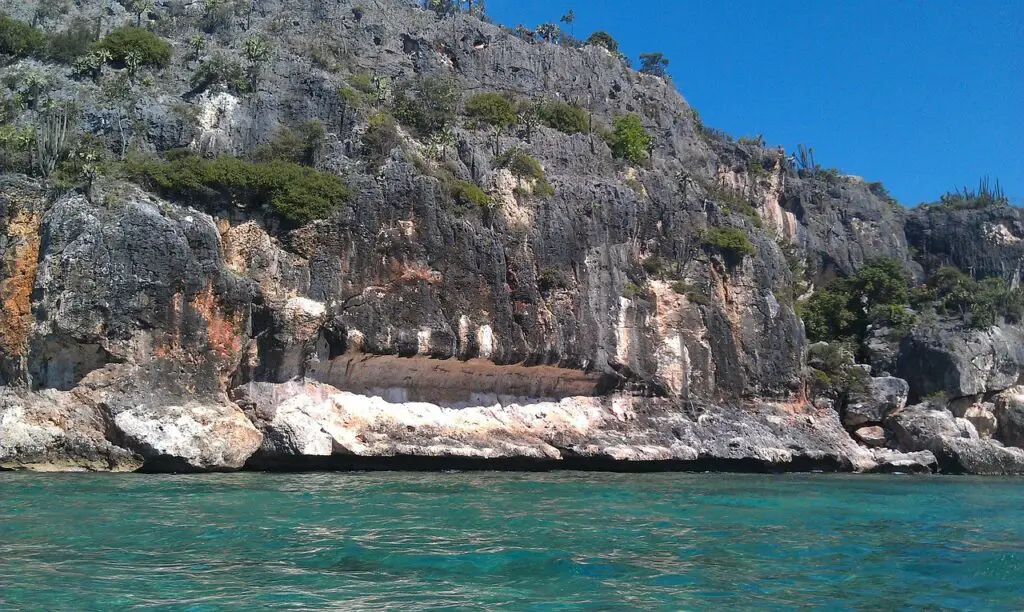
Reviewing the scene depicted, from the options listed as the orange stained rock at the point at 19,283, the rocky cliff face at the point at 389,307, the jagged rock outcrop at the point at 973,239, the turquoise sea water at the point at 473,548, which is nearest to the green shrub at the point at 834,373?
the rocky cliff face at the point at 389,307

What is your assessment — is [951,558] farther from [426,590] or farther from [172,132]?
[172,132]

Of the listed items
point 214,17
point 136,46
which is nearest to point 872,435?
point 136,46

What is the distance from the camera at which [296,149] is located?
31031 mm

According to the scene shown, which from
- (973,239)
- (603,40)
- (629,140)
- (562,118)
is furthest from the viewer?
(603,40)

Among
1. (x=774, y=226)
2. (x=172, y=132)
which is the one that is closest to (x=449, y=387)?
(x=172, y=132)

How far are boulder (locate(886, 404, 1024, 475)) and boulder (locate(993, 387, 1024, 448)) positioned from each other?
3.54 metres

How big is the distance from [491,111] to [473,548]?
2978 centimetres

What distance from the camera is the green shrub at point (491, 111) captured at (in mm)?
39812

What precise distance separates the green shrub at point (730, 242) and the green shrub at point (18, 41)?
28.4 m

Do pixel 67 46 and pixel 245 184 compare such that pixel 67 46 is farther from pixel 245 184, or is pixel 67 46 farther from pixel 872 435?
pixel 872 435

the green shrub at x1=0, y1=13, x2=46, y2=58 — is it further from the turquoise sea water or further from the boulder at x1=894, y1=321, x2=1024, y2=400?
the boulder at x1=894, y1=321, x2=1024, y2=400

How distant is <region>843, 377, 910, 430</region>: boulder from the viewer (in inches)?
1484

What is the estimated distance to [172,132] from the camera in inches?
1204

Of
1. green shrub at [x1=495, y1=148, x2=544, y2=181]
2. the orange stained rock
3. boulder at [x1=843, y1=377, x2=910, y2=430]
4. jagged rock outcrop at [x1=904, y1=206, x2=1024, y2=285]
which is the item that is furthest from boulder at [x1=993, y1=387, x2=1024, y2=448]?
the orange stained rock
